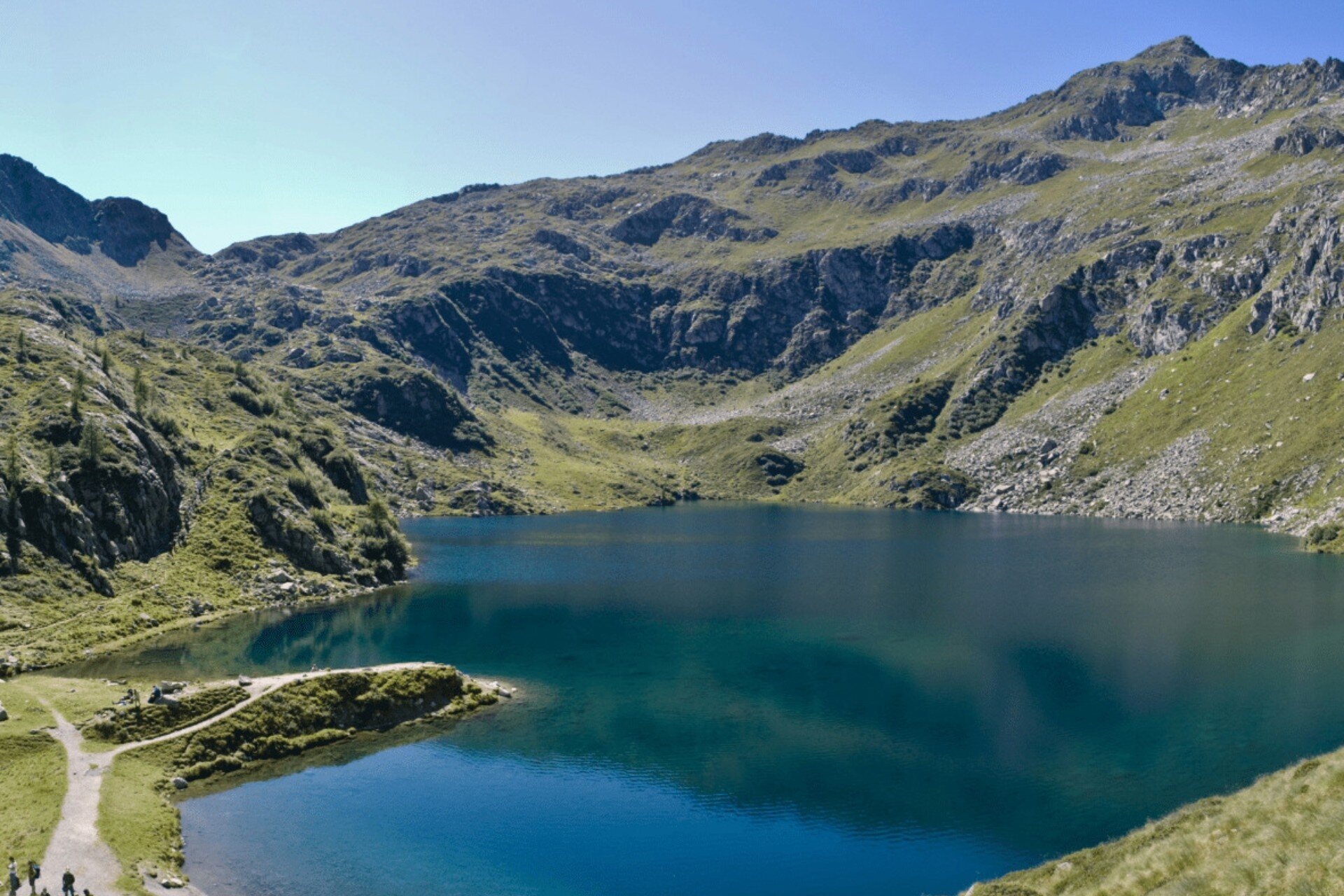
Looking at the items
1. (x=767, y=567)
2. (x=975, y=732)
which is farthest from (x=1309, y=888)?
(x=767, y=567)

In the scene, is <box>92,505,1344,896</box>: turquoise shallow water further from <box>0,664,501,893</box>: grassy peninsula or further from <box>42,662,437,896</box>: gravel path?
<box>42,662,437,896</box>: gravel path

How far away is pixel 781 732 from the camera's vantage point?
215 ft

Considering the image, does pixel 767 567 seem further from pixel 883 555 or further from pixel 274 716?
pixel 274 716

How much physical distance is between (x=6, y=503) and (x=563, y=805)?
7458cm

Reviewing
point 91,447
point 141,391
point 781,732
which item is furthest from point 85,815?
point 141,391

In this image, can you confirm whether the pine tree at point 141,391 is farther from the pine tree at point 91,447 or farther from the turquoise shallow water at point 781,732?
the turquoise shallow water at point 781,732

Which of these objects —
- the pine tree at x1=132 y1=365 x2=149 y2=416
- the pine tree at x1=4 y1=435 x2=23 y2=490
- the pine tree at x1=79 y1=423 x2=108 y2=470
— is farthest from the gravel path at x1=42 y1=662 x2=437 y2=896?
the pine tree at x1=132 y1=365 x2=149 y2=416

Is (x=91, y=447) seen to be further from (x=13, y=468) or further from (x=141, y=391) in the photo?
(x=141, y=391)

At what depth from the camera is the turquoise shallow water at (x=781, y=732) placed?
46438mm

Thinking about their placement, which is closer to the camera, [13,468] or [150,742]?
[150,742]

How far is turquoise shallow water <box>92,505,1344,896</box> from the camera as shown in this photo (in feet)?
152

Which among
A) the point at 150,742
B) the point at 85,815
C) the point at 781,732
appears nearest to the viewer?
the point at 85,815

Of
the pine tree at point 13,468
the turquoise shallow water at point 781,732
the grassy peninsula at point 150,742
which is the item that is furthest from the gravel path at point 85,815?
the pine tree at point 13,468

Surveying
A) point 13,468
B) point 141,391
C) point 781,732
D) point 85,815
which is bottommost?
point 781,732
